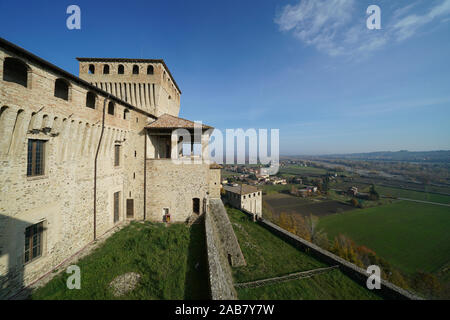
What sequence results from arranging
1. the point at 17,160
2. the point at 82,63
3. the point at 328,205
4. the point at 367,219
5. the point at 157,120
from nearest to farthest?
the point at 17,160 < the point at 157,120 < the point at 82,63 < the point at 367,219 < the point at 328,205

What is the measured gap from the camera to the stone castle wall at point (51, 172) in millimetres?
5477

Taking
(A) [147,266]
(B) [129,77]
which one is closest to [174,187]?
(A) [147,266]

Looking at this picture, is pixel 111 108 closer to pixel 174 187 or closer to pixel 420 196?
pixel 174 187

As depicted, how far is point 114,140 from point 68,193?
3.91 meters

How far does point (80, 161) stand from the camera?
829cm

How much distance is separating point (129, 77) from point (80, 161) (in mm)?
9525

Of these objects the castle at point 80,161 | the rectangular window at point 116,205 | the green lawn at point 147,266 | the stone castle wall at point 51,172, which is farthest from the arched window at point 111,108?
the green lawn at point 147,266

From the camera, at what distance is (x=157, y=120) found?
13.0 meters

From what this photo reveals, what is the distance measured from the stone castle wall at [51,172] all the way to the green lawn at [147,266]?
116cm

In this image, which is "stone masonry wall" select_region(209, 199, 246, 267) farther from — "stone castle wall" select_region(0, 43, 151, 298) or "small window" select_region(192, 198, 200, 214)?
"stone castle wall" select_region(0, 43, 151, 298)

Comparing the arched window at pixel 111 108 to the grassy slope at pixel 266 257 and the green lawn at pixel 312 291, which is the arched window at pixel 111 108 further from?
the green lawn at pixel 312 291

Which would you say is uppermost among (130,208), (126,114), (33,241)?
(126,114)
